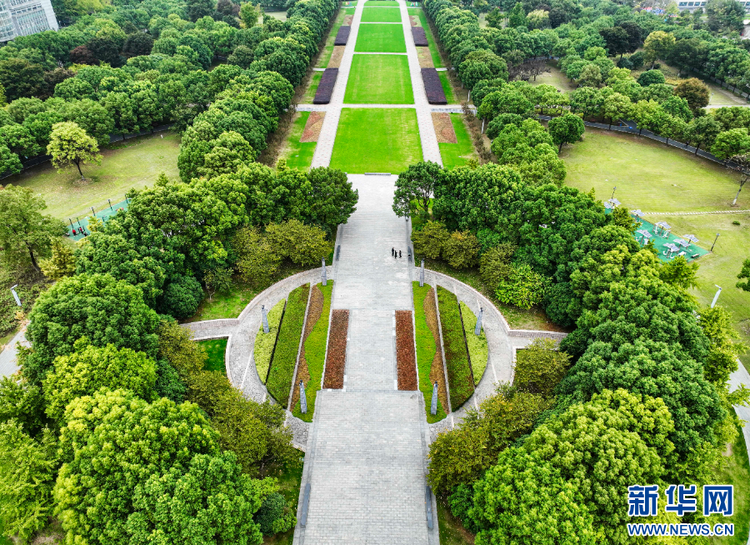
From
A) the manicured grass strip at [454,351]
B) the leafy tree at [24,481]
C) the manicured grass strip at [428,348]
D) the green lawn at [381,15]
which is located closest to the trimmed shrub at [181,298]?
the leafy tree at [24,481]

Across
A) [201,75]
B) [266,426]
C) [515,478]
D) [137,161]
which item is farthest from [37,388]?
[201,75]

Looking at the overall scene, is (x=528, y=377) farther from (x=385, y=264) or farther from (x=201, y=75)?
(x=201, y=75)

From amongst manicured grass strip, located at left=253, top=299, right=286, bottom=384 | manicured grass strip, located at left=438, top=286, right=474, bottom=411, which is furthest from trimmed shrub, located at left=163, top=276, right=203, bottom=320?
manicured grass strip, located at left=438, top=286, right=474, bottom=411

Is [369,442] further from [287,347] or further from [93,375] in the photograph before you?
[93,375]

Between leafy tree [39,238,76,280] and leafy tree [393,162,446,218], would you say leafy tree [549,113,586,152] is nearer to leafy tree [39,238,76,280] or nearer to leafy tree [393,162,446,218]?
leafy tree [393,162,446,218]

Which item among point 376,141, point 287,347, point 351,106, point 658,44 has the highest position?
point 658,44

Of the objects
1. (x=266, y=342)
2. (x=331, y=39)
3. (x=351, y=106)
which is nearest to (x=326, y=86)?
(x=351, y=106)
